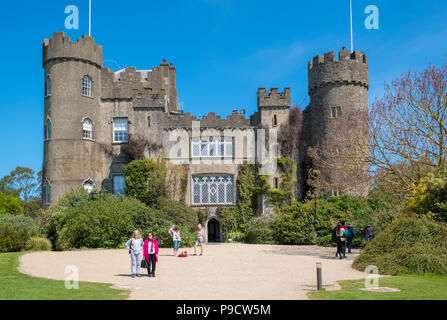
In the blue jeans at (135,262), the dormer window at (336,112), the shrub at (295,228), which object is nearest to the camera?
the blue jeans at (135,262)

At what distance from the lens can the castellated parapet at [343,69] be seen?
30344mm

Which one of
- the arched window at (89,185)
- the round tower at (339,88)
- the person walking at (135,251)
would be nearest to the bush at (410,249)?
the person walking at (135,251)

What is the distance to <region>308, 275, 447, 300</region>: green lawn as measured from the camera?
29.8ft

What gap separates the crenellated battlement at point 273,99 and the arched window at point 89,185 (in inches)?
531

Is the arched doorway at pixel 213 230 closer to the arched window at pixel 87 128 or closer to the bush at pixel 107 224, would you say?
the bush at pixel 107 224

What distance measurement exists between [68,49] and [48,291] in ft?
79.3

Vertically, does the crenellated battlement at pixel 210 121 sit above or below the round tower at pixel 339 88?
below

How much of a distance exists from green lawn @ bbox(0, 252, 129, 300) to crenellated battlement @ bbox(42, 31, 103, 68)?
21326mm

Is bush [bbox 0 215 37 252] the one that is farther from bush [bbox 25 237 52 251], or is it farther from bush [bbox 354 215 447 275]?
bush [bbox 354 215 447 275]

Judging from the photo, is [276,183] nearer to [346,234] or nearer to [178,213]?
[178,213]

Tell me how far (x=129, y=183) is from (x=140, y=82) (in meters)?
8.05

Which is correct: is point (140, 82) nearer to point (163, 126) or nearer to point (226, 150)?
point (163, 126)

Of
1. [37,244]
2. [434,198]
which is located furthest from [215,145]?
[434,198]

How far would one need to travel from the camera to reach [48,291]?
9.70 meters
